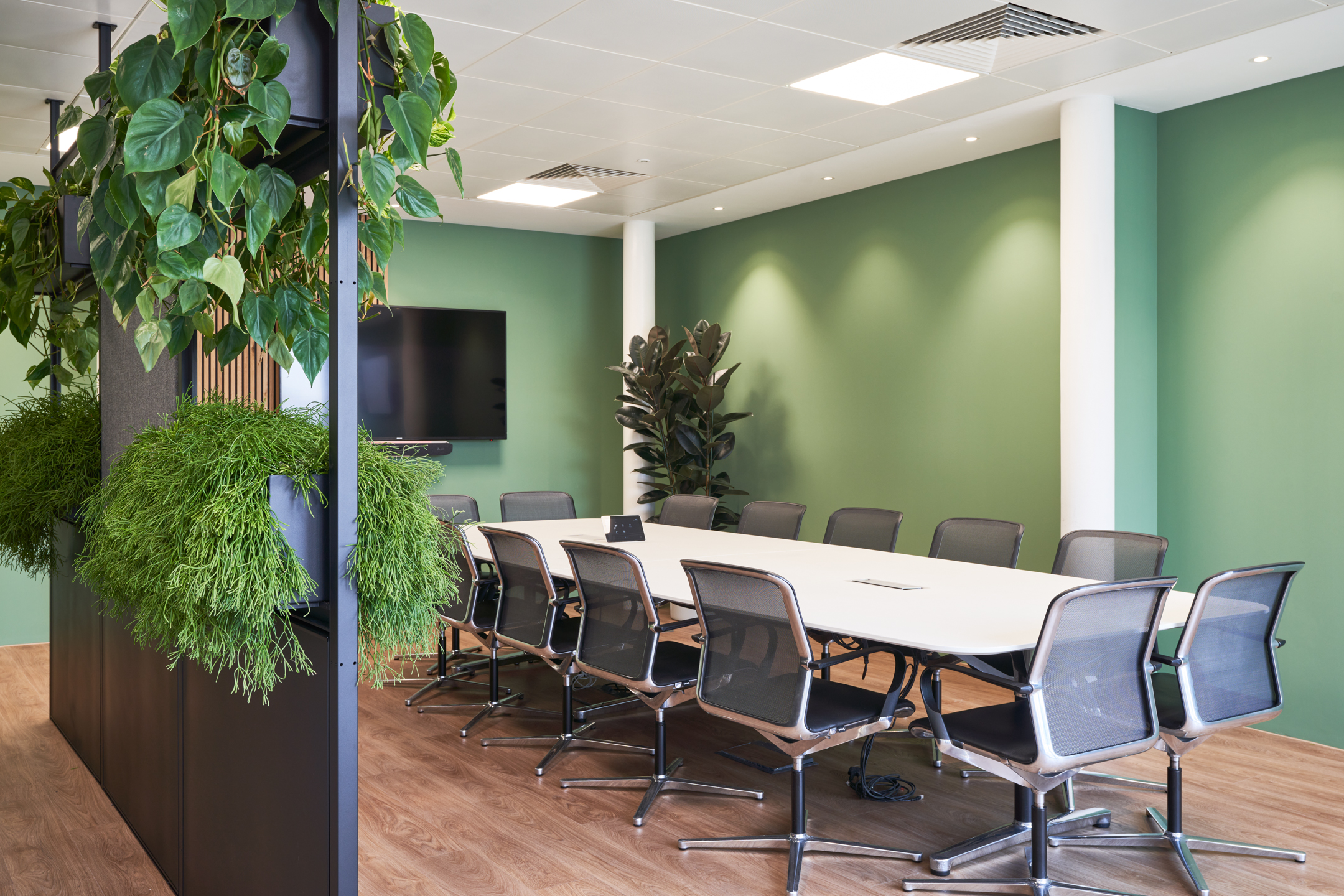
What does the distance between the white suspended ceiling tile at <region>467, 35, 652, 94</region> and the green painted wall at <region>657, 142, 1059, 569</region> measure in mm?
2642

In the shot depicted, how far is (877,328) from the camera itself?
712 cm

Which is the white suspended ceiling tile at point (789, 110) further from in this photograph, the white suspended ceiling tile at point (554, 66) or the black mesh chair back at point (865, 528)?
the black mesh chair back at point (865, 528)

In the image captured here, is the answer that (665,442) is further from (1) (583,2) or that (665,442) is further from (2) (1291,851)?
(2) (1291,851)

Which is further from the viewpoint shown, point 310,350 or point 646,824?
point 646,824

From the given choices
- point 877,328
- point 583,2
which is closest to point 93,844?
point 583,2

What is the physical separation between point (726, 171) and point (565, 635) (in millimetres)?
3574

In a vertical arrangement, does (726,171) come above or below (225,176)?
above

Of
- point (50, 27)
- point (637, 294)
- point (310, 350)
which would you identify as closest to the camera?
point (310, 350)

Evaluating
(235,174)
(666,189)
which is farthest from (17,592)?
(235,174)

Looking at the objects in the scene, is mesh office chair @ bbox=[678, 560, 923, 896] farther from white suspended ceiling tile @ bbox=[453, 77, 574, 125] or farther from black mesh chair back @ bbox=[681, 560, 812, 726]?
white suspended ceiling tile @ bbox=[453, 77, 574, 125]

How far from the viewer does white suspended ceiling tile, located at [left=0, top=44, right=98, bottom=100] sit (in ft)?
→ 14.8

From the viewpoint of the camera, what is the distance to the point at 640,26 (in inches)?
168

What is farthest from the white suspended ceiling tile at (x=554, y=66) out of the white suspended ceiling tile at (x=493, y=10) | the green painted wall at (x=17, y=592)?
the green painted wall at (x=17, y=592)

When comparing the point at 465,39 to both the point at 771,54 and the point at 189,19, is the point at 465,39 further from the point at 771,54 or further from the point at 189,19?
the point at 189,19
